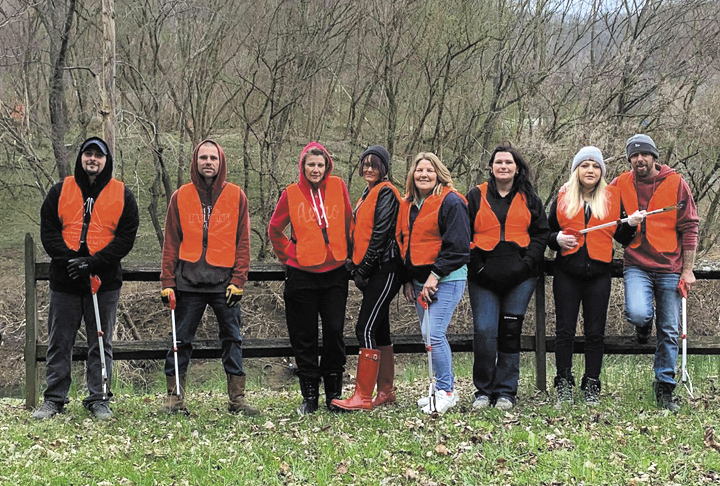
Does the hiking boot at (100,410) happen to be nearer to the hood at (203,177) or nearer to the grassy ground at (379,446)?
the grassy ground at (379,446)

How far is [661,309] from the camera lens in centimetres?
649

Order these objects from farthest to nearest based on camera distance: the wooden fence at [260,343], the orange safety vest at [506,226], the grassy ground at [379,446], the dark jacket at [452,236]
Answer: the wooden fence at [260,343]
the orange safety vest at [506,226]
the dark jacket at [452,236]
the grassy ground at [379,446]

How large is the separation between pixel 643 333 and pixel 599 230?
1070 mm

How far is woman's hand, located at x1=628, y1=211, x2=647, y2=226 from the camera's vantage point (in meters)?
6.34

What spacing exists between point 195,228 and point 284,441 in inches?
81.4

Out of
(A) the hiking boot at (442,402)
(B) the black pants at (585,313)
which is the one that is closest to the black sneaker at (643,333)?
(B) the black pants at (585,313)

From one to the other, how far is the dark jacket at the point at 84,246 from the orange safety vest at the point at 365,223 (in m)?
2.00

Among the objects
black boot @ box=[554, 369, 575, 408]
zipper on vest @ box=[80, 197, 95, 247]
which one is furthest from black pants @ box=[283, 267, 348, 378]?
black boot @ box=[554, 369, 575, 408]

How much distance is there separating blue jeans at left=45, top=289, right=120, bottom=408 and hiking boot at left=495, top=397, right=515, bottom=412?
3.43 meters

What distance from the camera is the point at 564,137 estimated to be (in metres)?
15.0

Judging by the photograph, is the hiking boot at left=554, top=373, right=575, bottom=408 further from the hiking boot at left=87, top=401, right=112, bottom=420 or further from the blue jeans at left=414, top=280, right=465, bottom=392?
the hiking boot at left=87, top=401, right=112, bottom=420

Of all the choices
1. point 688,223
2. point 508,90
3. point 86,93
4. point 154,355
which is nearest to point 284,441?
point 154,355

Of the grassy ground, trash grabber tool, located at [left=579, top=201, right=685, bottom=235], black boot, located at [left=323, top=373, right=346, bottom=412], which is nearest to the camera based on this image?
the grassy ground

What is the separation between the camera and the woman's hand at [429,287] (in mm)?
6250
